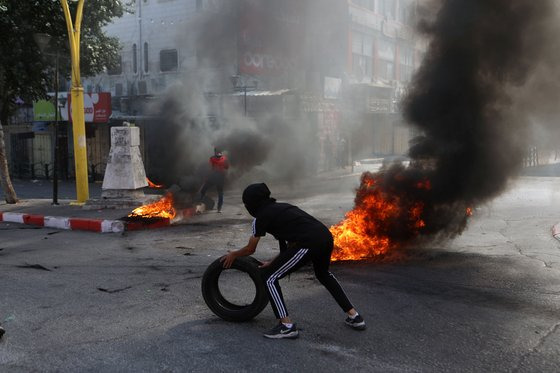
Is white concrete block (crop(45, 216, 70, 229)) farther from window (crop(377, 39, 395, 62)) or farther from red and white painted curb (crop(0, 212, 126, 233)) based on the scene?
window (crop(377, 39, 395, 62))

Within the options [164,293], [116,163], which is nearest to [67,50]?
[116,163]

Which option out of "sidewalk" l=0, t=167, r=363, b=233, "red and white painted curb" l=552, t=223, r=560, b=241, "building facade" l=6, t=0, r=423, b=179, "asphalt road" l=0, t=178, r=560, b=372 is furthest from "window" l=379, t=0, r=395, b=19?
"asphalt road" l=0, t=178, r=560, b=372

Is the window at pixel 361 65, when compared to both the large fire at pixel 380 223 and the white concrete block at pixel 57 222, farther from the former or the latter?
the large fire at pixel 380 223

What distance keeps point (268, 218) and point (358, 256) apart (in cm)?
308

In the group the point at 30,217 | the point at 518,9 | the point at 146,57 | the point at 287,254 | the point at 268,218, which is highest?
the point at 146,57

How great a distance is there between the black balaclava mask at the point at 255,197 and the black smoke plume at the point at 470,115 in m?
3.46

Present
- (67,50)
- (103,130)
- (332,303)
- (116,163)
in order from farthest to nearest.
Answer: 1. (103,130)
2. (67,50)
3. (116,163)
4. (332,303)

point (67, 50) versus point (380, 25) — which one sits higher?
point (380, 25)

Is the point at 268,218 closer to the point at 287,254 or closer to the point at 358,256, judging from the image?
the point at 287,254

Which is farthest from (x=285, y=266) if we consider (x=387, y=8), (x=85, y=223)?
(x=387, y=8)

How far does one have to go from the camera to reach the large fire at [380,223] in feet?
24.0

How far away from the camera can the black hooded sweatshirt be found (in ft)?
14.1

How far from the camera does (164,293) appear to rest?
5.59 metres

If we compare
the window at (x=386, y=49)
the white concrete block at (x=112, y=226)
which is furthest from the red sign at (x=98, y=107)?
the window at (x=386, y=49)
